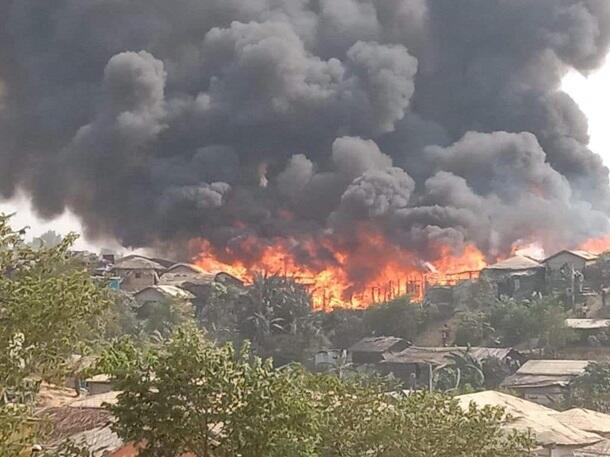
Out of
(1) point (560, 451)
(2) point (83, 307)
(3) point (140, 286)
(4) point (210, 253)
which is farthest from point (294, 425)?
(4) point (210, 253)

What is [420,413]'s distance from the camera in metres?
10.4

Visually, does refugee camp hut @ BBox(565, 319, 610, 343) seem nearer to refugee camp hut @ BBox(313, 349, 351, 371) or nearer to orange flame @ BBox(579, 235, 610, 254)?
refugee camp hut @ BBox(313, 349, 351, 371)

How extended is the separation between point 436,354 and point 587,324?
4878 mm

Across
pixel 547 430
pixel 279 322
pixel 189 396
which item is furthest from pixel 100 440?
pixel 279 322

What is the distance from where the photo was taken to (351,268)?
41750 millimetres

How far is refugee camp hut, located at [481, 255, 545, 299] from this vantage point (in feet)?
110

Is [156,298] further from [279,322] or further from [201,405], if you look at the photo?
[201,405]

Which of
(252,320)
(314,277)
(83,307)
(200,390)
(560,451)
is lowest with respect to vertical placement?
(560,451)

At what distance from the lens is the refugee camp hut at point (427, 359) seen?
2655 cm

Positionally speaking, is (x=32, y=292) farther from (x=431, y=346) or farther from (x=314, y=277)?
(x=314, y=277)

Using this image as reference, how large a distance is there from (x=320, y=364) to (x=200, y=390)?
2054 cm

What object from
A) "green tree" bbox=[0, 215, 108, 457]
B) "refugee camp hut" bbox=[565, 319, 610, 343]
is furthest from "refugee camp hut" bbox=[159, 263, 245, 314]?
"green tree" bbox=[0, 215, 108, 457]

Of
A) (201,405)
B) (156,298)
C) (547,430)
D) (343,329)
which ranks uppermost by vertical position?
(156,298)

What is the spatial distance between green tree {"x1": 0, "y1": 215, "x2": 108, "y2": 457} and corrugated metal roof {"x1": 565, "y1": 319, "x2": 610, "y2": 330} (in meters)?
23.4
